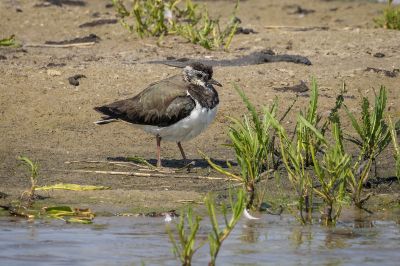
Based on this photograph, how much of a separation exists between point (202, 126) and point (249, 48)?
4290 millimetres

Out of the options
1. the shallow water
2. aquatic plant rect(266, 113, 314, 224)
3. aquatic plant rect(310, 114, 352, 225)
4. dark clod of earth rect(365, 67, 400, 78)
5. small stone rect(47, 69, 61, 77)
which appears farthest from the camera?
dark clod of earth rect(365, 67, 400, 78)

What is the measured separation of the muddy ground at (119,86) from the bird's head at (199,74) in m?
0.65

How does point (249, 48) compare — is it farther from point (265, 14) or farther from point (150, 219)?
point (150, 219)

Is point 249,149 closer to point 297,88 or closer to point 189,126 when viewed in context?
point 189,126

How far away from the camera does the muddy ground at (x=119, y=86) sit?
397 inches

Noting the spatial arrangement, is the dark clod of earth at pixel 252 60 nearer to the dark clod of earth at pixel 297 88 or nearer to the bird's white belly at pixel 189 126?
the dark clod of earth at pixel 297 88

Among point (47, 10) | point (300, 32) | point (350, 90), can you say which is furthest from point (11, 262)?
point (47, 10)

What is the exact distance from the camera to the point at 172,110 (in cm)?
1070

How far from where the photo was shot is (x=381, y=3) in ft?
67.6

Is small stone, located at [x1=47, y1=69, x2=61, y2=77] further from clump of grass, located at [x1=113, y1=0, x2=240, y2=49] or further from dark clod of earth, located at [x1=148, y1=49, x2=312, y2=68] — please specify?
clump of grass, located at [x1=113, y1=0, x2=240, y2=49]

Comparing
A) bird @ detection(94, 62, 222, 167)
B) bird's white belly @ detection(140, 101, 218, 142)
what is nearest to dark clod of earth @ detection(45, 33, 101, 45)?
bird @ detection(94, 62, 222, 167)

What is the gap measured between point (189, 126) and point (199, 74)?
0.84 metres

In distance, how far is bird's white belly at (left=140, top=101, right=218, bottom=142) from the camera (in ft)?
34.8

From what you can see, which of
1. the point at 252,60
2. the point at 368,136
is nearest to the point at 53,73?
the point at 252,60
